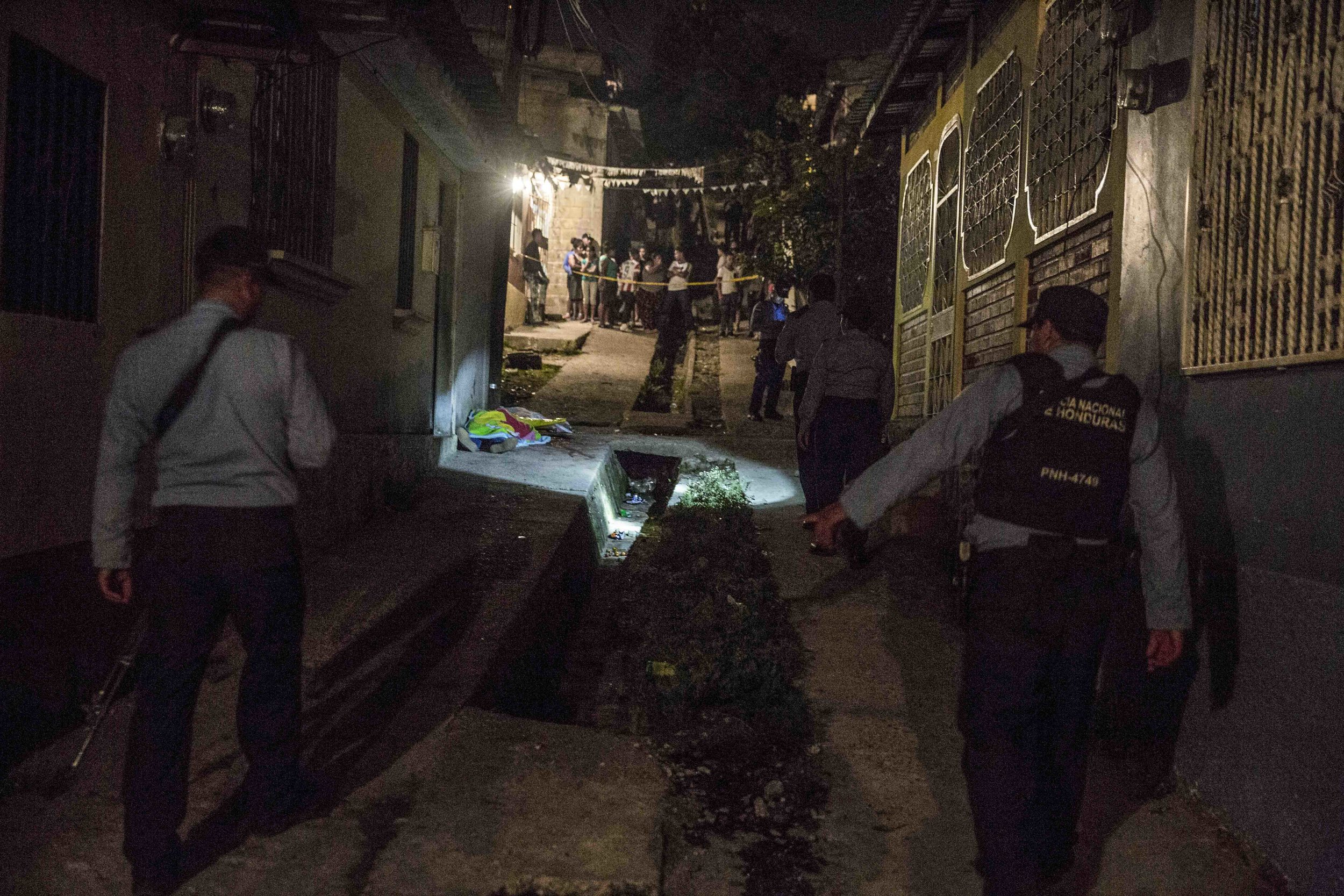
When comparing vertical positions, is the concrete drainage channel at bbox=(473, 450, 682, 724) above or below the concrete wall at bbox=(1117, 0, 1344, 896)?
below

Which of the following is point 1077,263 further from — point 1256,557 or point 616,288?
point 616,288

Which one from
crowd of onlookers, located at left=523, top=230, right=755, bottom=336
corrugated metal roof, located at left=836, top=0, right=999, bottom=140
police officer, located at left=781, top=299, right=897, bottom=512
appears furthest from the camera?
crowd of onlookers, located at left=523, top=230, right=755, bottom=336

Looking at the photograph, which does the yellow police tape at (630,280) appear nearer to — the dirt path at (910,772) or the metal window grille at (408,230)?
the metal window grille at (408,230)

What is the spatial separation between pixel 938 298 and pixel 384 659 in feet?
20.6

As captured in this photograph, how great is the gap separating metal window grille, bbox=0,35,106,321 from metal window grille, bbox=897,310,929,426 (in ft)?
22.5

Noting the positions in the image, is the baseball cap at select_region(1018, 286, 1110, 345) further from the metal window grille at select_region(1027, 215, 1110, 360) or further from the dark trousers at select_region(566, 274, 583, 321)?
the dark trousers at select_region(566, 274, 583, 321)

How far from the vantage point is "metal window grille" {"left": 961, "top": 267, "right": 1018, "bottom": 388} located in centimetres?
708

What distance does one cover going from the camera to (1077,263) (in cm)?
573

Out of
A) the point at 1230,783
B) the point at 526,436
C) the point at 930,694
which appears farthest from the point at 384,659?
the point at 526,436

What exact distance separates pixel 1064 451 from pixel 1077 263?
3.16 m

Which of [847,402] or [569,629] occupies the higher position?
[847,402]

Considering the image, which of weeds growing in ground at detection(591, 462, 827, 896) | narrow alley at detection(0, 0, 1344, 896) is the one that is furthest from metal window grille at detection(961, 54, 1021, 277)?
weeds growing in ground at detection(591, 462, 827, 896)

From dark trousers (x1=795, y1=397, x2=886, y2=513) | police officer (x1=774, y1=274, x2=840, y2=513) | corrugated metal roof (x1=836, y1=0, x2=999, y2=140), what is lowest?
dark trousers (x1=795, y1=397, x2=886, y2=513)

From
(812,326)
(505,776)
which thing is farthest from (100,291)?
(812,326)
